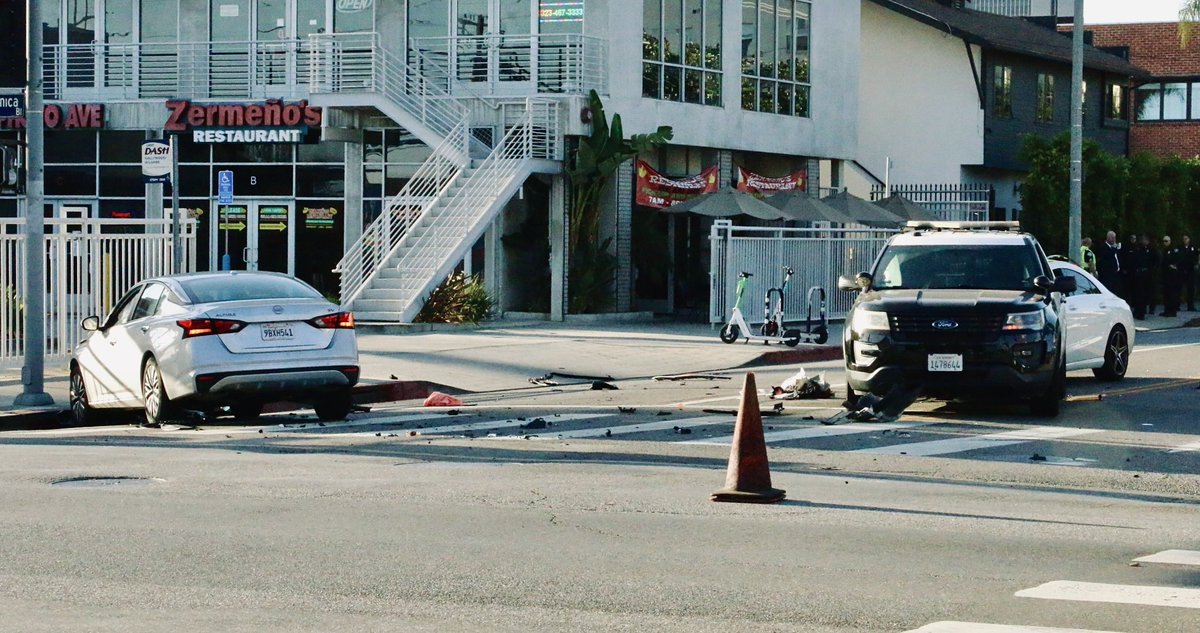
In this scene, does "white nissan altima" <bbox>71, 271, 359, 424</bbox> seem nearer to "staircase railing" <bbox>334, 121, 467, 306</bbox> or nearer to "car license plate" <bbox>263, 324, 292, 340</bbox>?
"car license plate" <bbox>263, 324, 292, 340</bbox>

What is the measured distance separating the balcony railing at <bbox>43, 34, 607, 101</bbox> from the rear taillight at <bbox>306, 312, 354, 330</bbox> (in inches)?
691

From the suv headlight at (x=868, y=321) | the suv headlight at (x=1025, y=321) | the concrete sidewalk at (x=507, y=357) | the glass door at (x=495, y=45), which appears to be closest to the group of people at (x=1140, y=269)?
the concrete sidewalk at (x=507, y=357)

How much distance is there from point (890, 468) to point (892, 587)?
4.71m

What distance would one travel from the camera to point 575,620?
7402mm

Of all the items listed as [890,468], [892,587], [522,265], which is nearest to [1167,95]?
[522,265]

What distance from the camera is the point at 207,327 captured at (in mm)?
16141

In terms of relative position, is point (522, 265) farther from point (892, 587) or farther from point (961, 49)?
point (892, 587)

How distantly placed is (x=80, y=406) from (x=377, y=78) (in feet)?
54.9

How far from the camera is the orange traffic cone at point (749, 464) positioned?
1084cm

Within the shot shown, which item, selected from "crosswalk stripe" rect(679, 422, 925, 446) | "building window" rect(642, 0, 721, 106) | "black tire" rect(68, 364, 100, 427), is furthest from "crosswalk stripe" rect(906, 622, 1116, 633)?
"building window" rect(642, 0, 721, 106)

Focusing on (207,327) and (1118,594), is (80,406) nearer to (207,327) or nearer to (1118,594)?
(207,327)

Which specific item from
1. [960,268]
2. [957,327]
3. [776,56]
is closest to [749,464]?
[957,327]

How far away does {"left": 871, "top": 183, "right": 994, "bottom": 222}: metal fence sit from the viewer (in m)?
39.6

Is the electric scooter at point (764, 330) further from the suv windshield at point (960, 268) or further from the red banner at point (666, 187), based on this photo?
the suv windshield at point (960, 268)
